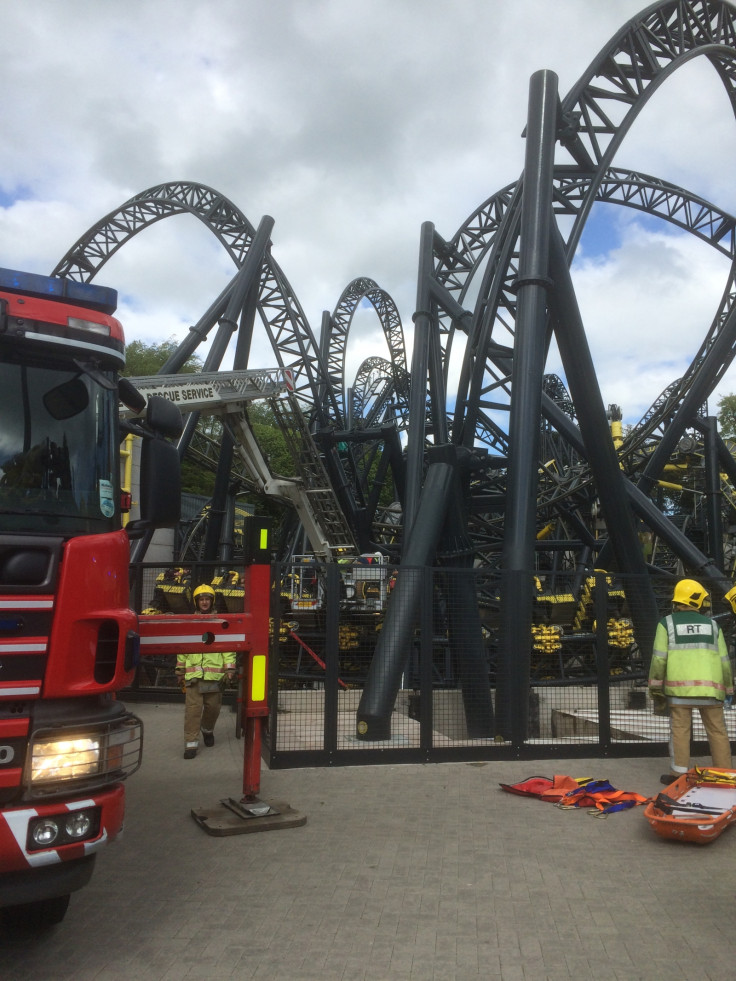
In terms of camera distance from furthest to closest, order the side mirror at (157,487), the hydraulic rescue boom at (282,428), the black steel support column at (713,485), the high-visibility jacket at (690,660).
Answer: the black steel support column at (713,485) → the hydraulic rescue boom at (282,428) → the high-visibility jacket at (690,660) → the side mirror at (157,487)

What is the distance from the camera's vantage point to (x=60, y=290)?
4.02 metres

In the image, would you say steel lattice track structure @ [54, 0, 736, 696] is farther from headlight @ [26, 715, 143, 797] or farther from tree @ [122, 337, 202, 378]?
tree @ [122, 337, 202, 378]

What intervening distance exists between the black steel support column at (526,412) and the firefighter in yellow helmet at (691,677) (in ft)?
4.85

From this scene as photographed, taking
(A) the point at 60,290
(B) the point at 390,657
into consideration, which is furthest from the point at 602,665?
(A) the point at 60,290

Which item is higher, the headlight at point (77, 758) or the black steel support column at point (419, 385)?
the black steel support column at point (419, 385)

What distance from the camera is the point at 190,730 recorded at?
27.3ft

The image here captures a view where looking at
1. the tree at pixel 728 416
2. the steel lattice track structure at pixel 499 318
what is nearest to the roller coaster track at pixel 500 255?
the steel lattice track structure at pixel 499 318

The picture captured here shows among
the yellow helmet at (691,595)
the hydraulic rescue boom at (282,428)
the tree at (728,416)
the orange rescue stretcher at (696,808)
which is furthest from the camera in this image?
the tree at (728,416)

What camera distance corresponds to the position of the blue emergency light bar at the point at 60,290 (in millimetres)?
3900

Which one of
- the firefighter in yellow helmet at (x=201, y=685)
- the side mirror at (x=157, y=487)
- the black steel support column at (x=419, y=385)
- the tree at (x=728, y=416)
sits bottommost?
the firefighter in yellow helmet at (x=201, y=685)

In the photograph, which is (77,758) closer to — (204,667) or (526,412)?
(204,667)

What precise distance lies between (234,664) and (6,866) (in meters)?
5.94

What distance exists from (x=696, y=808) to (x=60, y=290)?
4938mm

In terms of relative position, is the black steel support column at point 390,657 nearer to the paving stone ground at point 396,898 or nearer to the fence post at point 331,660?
the fence post at point 331,660
